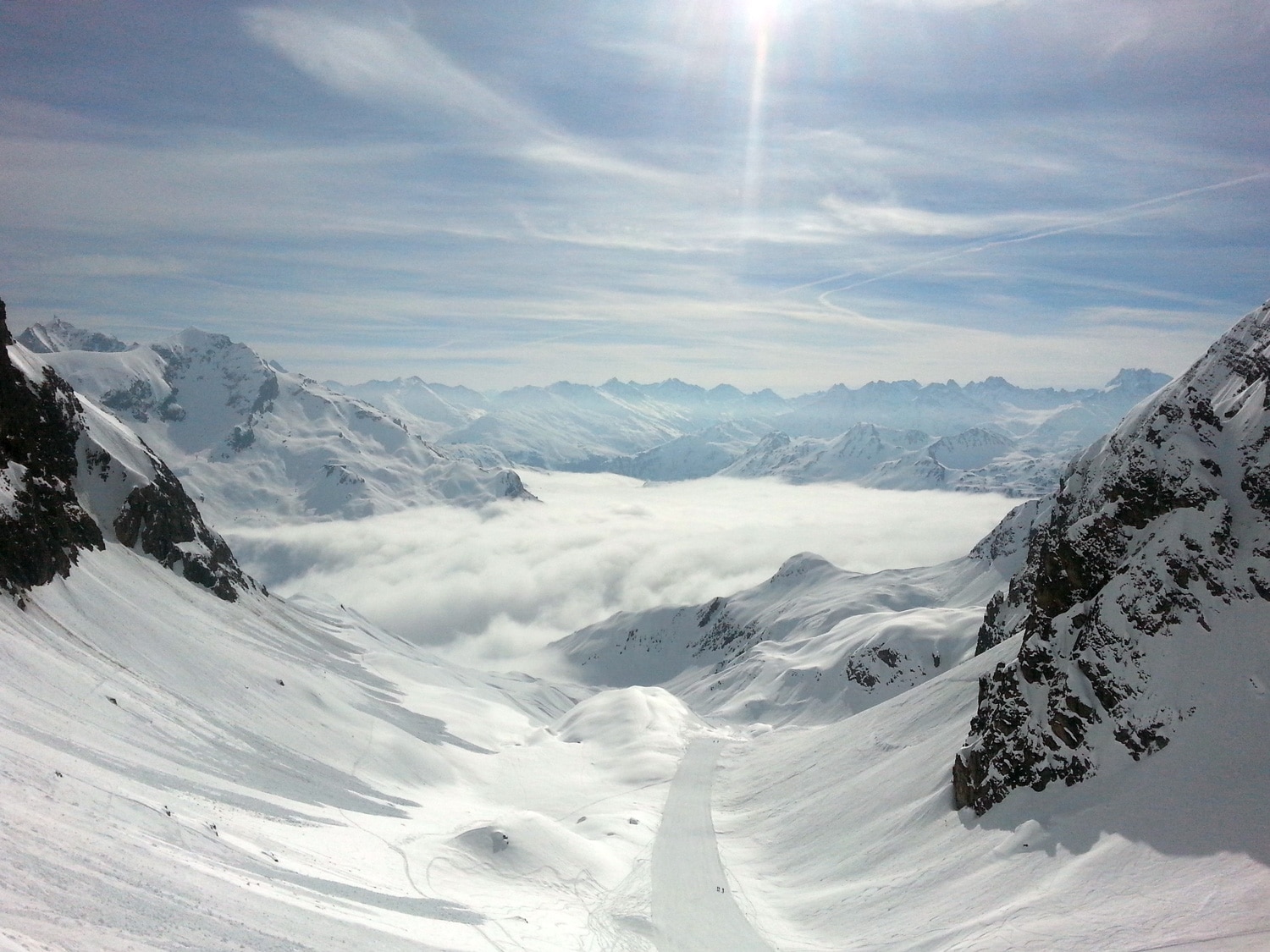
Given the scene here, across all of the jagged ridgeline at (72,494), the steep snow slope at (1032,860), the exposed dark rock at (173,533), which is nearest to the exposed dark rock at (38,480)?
the jagged ridgeline at (72,494)

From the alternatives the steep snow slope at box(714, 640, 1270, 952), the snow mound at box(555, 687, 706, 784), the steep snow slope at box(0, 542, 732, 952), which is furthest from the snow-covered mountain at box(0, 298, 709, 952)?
the steep snow slope at box(714, 640, 1270, 952)

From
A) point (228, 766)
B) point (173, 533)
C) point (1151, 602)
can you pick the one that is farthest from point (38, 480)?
point (1151, 602)

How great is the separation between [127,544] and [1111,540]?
376ft

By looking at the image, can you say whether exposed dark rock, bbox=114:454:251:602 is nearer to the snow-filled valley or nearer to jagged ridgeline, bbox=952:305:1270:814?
the snow-filled valley

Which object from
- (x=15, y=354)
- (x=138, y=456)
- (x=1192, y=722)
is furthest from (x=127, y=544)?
(x=1192, y=722)

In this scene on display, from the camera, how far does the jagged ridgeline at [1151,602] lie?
44594 mm

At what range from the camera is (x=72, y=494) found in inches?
3590

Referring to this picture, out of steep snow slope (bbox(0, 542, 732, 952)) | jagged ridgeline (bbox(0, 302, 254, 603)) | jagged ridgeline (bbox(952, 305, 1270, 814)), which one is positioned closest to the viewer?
steep snow slope (bbox(0, 542, 732, 952))

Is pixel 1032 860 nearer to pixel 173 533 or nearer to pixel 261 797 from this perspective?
pixel 261 797

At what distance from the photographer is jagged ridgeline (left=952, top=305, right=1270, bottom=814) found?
146 ft

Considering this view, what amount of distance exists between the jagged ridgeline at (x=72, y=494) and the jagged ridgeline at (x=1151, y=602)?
81.8 metres

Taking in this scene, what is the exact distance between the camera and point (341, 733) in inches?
3386

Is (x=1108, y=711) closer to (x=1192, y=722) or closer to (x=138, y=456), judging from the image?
(x=1192, y=722)

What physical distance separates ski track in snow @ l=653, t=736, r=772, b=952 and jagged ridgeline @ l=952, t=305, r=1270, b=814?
719 inches
